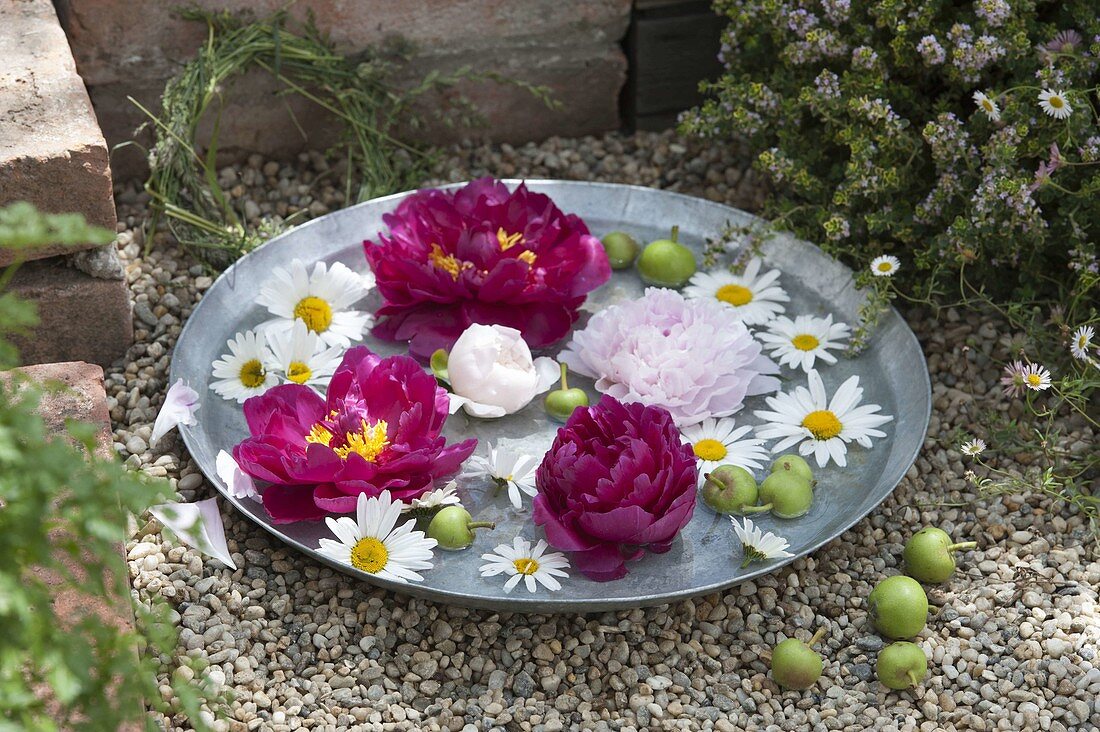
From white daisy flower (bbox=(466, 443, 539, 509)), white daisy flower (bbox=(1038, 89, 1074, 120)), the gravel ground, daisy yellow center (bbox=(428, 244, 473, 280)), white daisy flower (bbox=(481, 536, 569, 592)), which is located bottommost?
the gravel ground

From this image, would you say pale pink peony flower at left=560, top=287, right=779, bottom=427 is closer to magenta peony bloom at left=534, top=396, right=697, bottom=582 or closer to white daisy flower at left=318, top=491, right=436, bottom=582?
magenta peony bloom at left=534, top=396, right=697, bottom=582

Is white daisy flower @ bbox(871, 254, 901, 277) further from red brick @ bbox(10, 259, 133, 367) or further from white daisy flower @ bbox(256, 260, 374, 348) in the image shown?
red brick @ bbox(10, 259, 133, 367)

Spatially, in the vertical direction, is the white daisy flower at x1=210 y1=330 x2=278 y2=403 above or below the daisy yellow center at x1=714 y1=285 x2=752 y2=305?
above

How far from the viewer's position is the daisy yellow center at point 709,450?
206 centimetres

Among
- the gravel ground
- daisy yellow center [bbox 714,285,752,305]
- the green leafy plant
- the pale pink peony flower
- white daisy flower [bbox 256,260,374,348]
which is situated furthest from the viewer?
daisy yellow center [bbox 714,285,752,305]

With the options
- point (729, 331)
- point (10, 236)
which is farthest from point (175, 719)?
point (729, 331)

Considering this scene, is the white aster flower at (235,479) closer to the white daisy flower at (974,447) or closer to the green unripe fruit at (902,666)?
the green unripe fruit at (902,666)

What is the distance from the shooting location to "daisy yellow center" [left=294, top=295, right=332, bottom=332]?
7.57ft

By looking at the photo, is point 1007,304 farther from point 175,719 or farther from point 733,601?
point 175,719

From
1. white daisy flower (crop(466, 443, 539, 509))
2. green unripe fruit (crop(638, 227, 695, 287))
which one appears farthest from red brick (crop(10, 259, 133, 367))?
green unripe fruit (crop(638, 227, 695, 287))

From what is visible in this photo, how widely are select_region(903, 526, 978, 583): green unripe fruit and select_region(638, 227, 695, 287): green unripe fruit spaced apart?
747 mm

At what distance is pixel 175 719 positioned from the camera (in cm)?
169

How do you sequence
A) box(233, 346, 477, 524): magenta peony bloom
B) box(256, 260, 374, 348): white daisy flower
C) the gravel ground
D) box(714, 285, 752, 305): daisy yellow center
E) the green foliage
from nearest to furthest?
the gravel ground
box(233, 346, 477, 524): magenta peony bloom
box(256, 260, 374, 348): white daisy flower
box(714, 285, 752, 305): daisy yellow center
the green foliage

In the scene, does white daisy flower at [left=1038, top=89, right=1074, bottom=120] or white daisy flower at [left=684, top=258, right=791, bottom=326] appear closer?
white daisy flower at [left=1038, top=89, right=1074, bottom=120]
